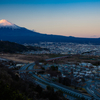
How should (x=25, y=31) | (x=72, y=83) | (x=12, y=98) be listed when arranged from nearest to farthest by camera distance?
(x=12, y=98), (x=72, y=83), (x=25, y=31)

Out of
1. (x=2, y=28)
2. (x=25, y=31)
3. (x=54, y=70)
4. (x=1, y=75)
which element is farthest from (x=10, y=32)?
(x=1, y=75)

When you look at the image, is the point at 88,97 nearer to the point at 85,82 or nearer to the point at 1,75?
the point at 85,82

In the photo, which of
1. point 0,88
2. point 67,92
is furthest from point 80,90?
point 0,88

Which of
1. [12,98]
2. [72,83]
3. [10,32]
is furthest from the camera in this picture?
[10,32]

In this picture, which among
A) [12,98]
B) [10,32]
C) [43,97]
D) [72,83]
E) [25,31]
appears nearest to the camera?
[12,98]

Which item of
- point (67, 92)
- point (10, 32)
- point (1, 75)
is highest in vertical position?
point (10, 32)

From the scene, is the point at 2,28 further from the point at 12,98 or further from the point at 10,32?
the point at 12,98

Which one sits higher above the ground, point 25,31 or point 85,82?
point 25,31

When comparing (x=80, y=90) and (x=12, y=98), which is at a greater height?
(x=12, y=98)

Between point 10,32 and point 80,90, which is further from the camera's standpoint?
point 10,32
